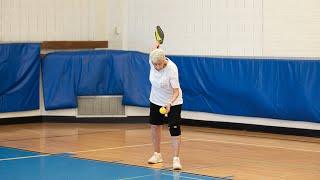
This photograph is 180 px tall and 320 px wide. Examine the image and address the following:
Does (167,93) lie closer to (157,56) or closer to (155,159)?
(157,56)

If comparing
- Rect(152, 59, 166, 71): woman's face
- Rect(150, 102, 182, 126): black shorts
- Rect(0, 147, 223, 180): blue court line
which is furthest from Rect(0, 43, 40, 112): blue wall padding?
Rect(152, 59, 166, 71): woman's face

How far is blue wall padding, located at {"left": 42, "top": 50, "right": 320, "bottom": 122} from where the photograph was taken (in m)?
13.8

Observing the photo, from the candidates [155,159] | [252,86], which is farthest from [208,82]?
[155,159]

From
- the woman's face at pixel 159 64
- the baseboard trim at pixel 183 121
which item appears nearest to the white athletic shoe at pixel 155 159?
the woman's face at pixel 159 64

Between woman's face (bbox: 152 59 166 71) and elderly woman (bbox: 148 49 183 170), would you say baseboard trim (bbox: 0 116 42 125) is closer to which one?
elderly woman (bbox: 148 49 183 170)

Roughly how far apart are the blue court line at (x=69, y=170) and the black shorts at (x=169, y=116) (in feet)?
2.27

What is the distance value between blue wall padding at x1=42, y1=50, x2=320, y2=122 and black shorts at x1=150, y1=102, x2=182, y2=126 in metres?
4.47

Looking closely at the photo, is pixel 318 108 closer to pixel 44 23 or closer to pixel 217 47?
pixel 217 47

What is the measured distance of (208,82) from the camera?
1530cm

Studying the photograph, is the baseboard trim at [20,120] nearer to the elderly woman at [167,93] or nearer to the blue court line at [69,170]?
the blue court line at [69,170]

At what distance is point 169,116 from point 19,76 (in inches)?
263

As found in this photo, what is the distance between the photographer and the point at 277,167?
33.5 ft

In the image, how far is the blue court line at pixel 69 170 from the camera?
929cm

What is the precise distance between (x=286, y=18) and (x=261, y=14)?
678 mm
